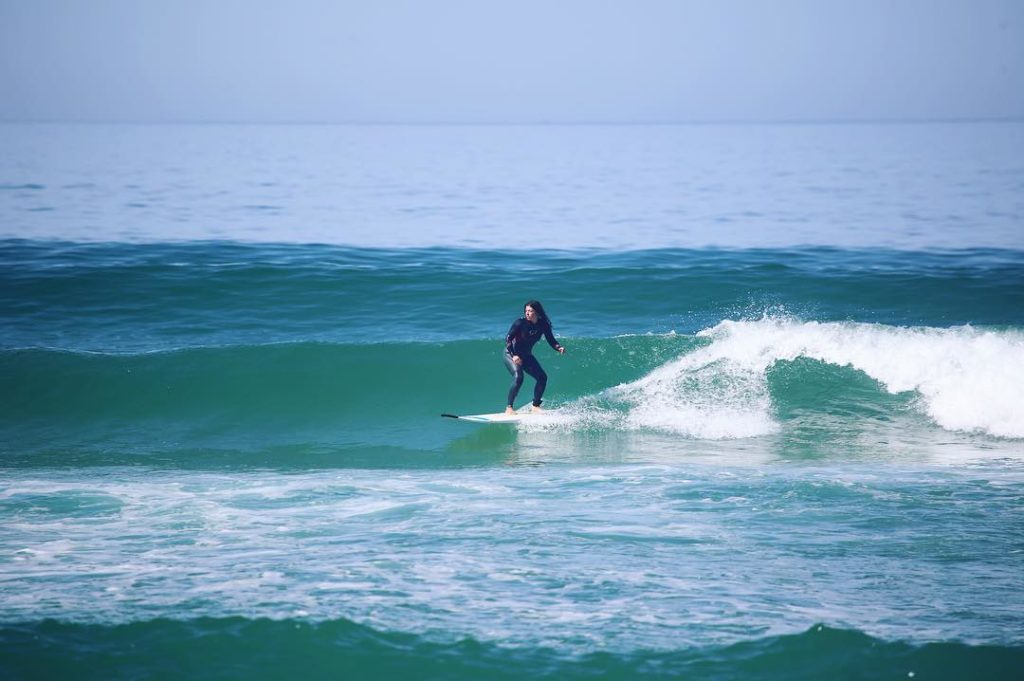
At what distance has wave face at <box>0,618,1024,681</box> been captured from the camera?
651 centimetres

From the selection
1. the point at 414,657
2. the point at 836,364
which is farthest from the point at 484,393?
the point at 414,657

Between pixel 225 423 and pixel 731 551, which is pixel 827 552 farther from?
pixel 225 423

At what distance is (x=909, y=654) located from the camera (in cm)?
660

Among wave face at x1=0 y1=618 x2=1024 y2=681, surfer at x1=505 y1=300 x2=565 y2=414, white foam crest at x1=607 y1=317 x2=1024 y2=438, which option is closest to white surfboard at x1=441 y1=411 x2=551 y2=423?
surfer at x1=505 y1=300 x2=565 y2=414

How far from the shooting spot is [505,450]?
13.1 m

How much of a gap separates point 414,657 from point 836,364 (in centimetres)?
1201

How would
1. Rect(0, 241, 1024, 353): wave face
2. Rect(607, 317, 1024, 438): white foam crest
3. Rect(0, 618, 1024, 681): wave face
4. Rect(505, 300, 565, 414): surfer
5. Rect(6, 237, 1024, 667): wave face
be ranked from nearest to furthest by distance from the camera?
Rect(0, 618, 1024, 681): wave face
Rect(6, 237, 1024, 667): wave face
Rect(505, 300, 565, 414): surfer
Rect(607, 317, 1024, 438): white foam crest
Rect(0, 241, 1024, 353): wave face

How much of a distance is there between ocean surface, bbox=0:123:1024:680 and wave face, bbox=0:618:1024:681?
2cm

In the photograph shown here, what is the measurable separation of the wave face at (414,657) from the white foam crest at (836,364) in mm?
6895

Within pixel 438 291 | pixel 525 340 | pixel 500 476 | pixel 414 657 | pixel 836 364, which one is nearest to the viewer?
pixel 414 657

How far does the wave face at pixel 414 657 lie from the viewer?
6.51 meters

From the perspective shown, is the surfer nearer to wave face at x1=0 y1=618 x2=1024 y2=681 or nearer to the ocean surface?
the ocean surface

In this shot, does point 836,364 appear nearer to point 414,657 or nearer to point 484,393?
point 484,393

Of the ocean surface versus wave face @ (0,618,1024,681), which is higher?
the ocean surface
